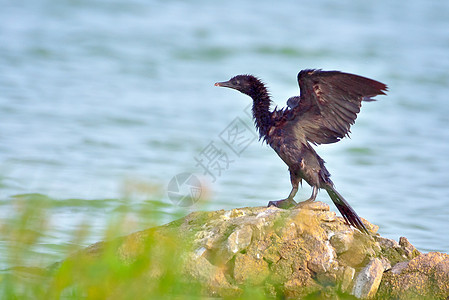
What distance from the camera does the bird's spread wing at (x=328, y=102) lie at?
19.5ft

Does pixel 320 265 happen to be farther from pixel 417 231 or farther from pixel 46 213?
pixel 417 231

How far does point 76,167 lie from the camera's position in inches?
389

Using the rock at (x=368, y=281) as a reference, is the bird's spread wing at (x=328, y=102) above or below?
above

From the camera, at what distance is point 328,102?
20.4 ft

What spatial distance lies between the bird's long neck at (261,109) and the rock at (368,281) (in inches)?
62.1

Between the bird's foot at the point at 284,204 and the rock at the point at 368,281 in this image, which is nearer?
the rock at the point at 368,281

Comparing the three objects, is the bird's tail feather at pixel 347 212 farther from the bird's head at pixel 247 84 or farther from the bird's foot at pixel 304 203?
the bird's head at pixel 247 84

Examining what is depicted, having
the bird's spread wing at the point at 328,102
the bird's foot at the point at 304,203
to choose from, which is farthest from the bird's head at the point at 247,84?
the bird's foot at the point at 304,203

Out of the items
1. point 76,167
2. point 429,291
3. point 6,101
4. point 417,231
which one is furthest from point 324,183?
point 6,101

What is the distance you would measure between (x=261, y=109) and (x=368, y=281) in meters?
1.89

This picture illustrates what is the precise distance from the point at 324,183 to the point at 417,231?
7.61 ft

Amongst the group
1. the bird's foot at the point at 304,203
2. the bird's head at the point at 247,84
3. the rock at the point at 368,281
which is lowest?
the rock at the point at 368,281

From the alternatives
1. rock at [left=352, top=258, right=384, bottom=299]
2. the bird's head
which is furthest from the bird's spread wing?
rock at [left=352, top=258, right=384, bottom=299]

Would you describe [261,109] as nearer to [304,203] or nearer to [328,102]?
[328,102]
